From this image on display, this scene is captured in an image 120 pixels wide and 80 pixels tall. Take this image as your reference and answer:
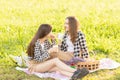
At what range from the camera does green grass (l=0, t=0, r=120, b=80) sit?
8656 mm

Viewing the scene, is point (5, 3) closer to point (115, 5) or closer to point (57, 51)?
point (115, 5)

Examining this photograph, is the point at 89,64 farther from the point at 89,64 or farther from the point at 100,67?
the point at 100,67

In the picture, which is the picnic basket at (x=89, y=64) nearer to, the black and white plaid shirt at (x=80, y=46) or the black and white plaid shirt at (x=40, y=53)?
the black and white plaid shirt at (x=80, y=46)

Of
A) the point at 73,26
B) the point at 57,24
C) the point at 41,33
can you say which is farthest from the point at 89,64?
the point at 57,24

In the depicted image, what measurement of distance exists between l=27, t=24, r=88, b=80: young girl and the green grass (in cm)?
29

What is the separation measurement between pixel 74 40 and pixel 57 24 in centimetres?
347

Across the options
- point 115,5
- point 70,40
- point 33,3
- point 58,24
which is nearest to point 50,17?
point 58,24

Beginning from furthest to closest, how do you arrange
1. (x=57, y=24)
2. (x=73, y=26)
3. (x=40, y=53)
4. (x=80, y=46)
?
(x=57, y=24)
(x=80, y=46)
(x=73, y=26)
(x=40, y=53)

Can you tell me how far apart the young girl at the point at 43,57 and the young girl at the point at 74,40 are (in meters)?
0.38

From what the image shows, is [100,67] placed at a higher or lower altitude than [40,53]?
lower

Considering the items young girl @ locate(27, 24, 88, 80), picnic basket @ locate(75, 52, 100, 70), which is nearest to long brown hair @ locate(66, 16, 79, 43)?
young girl @ locate(27, 24, 88, 80)

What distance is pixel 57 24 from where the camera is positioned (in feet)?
38.5

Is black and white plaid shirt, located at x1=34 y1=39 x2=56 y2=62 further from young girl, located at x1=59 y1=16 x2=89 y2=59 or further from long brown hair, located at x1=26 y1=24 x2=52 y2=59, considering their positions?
young girl, located at x1=59 y1=16 x2=89 y2=59

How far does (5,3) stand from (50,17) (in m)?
2.87
